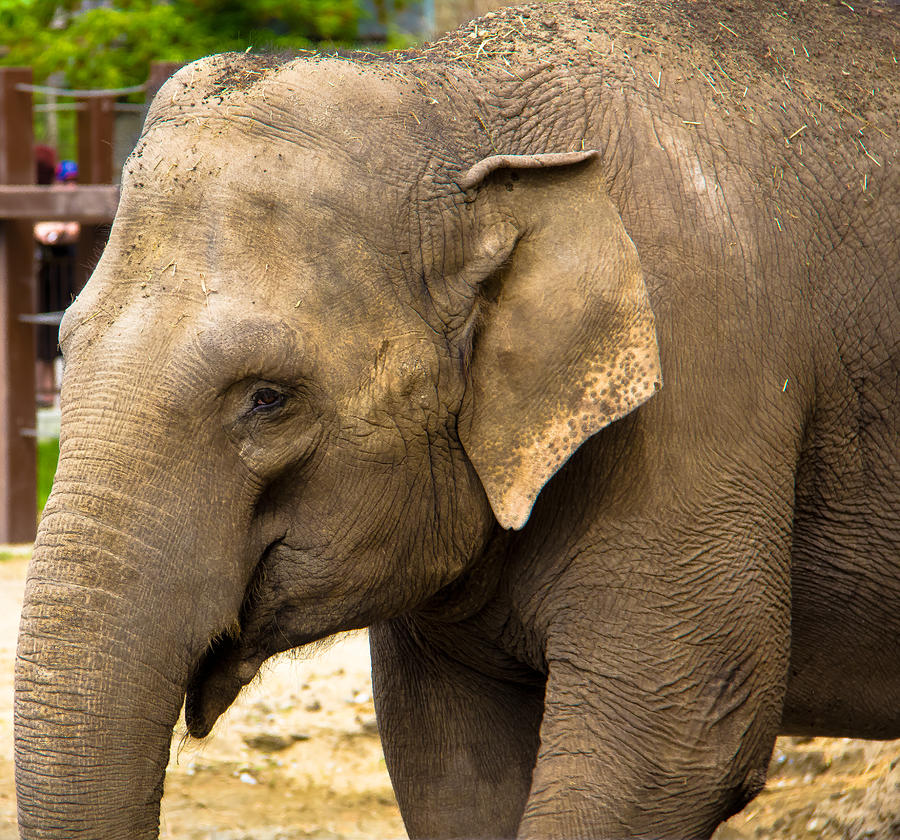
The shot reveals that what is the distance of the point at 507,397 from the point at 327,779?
2.94 meters

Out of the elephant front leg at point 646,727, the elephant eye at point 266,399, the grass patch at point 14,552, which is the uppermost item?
the elephant eye at point 266,399

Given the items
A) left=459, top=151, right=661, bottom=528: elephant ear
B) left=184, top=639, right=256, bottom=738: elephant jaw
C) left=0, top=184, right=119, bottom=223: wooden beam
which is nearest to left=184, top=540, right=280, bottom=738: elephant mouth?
left=184, top=639, right=256, bottom=738: elephant jaw

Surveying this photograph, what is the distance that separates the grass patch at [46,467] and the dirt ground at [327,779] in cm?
454

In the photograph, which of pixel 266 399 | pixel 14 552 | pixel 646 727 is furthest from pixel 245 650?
pixel 14 552

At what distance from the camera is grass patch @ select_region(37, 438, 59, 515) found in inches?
431

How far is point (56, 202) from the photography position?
8.97 m

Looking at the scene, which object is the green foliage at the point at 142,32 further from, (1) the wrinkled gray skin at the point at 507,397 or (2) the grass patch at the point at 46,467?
(1) the wrinkled gray skin at the point at 507,397

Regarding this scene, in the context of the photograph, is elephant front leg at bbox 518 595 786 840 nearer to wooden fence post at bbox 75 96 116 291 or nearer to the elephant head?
the elephant head

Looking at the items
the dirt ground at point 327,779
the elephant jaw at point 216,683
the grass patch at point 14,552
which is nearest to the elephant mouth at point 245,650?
the elephant jaw at point 216,683

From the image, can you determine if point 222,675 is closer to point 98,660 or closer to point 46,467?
point 98,660

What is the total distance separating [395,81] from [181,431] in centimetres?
90

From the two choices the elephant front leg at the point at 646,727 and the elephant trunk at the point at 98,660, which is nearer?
the elephant trunk at the point at 98,660

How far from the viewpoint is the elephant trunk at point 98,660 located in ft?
8.81

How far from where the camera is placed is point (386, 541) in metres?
3.09
